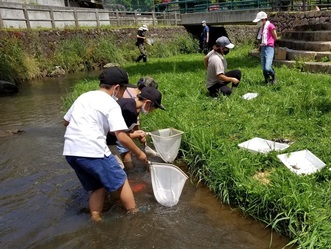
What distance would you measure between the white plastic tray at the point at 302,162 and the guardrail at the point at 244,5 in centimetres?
1361

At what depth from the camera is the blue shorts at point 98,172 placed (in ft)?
8.86

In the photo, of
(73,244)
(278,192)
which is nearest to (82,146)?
(73,244)

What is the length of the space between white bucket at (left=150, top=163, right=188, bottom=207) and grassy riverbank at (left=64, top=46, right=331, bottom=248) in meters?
0.50

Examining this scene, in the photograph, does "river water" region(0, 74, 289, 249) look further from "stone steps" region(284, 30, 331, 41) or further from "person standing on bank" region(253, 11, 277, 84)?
"stone steps" region(284, 30, 331, 41)

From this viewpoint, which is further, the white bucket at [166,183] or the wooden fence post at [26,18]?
the wooden fence post at [26,18]

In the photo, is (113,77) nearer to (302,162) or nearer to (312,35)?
(302,162)

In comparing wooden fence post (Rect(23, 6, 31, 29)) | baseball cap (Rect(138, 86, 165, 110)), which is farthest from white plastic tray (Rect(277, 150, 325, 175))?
wooden fence post (Rect(23, 6, 31, 29))

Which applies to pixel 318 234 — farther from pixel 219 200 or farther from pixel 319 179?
pixel 219 200

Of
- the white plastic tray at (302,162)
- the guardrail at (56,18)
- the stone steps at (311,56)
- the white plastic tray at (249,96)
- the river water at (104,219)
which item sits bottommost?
the river water at (104,219)

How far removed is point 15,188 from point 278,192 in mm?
2934

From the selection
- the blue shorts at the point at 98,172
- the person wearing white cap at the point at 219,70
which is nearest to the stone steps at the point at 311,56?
the person wearing white cap at the point at 219,70

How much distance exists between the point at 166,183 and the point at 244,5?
21.8 meters

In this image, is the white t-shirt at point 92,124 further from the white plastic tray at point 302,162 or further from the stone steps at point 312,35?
the stone steps at point 312,35

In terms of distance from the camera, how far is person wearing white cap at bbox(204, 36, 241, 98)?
19.3 feet
